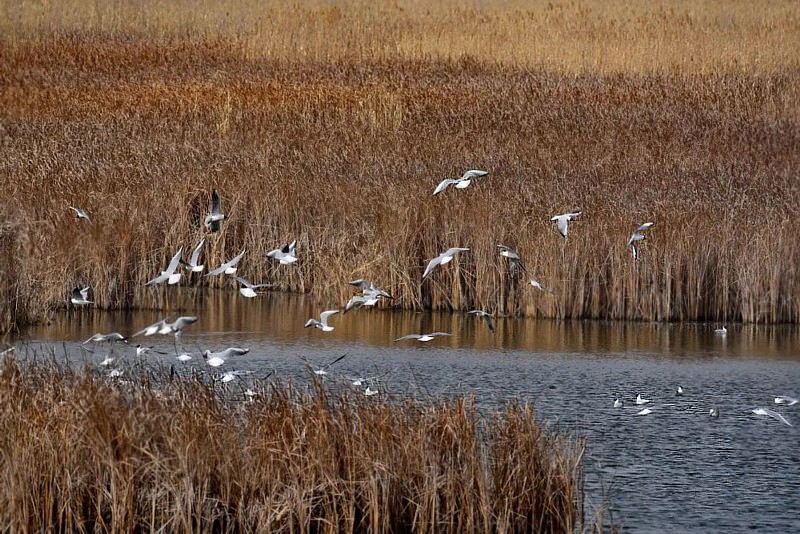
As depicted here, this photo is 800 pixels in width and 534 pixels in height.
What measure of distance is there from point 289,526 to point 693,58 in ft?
69.5

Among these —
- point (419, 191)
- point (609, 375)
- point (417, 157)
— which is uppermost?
point (417, 157)

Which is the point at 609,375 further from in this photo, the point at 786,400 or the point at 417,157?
the point at 417,157

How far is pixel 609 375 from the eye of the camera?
1030 cm

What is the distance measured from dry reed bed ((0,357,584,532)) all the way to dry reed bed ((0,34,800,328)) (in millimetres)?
5572

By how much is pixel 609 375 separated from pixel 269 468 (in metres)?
5.02

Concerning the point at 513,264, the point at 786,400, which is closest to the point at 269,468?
the point at 786,400

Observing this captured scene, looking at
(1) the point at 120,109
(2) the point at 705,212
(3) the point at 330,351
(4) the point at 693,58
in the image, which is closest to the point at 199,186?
(3) the point at 330,351

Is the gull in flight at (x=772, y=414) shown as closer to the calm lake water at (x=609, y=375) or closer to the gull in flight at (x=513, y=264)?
the calm lake water at (x=609, y=375)

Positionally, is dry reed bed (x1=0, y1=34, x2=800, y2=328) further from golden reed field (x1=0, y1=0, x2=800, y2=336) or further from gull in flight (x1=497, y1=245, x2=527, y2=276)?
gull in flight (x1=497, y1=245, x2=527, y2=276)

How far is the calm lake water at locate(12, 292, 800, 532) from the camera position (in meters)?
7.23

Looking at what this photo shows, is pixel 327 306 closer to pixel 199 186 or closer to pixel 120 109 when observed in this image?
pixel 199 186

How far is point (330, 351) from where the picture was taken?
10891mm

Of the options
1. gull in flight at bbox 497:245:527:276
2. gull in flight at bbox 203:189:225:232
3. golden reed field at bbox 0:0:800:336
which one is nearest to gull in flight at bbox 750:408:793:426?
gull in flight at bbox 497:245:527:276

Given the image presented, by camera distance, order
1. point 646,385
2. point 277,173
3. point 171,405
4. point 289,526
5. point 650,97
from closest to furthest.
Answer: point 289,526 → point 171,405 → point 646,385 → point 277,173 → point 650,97
